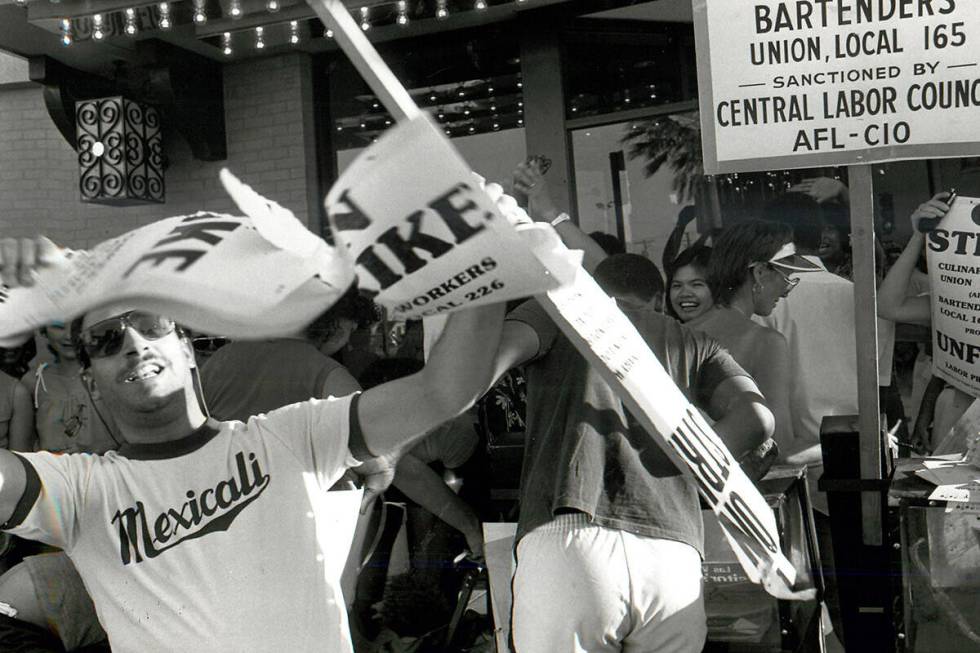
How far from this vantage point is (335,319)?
442 centimetres

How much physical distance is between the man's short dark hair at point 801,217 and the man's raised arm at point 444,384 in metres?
3.31

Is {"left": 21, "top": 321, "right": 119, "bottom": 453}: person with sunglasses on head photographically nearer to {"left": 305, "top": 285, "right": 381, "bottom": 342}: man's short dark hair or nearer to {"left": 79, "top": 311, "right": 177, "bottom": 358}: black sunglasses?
{"left": 305, "top": 285, "right": 381, "bottom": 342}: man's short dark hair

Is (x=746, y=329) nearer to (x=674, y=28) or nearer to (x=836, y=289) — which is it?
(x=836, y=289)

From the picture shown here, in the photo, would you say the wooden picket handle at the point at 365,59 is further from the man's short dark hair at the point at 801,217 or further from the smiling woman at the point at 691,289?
the man's short dark hair at the point at 801,217

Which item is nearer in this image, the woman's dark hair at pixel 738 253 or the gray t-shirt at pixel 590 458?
the gray t-shirt at pixel 590 458

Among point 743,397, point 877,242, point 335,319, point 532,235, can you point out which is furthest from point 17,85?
point 532,235

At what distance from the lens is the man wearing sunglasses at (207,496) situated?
2066mm

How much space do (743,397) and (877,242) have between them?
8.02ft

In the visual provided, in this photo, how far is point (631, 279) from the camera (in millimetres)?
3156

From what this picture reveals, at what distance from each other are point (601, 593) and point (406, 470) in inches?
54.8

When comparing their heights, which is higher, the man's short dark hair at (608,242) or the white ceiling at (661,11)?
the white ceiling at (661,11)

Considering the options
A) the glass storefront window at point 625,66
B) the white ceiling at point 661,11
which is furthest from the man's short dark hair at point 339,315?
the white ceiling at point 661,11

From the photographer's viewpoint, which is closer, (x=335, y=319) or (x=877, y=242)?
(x=335, y=319)

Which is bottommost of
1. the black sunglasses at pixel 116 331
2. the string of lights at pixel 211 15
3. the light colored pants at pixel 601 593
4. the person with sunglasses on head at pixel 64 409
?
the light colored pants at pixel 601 593
